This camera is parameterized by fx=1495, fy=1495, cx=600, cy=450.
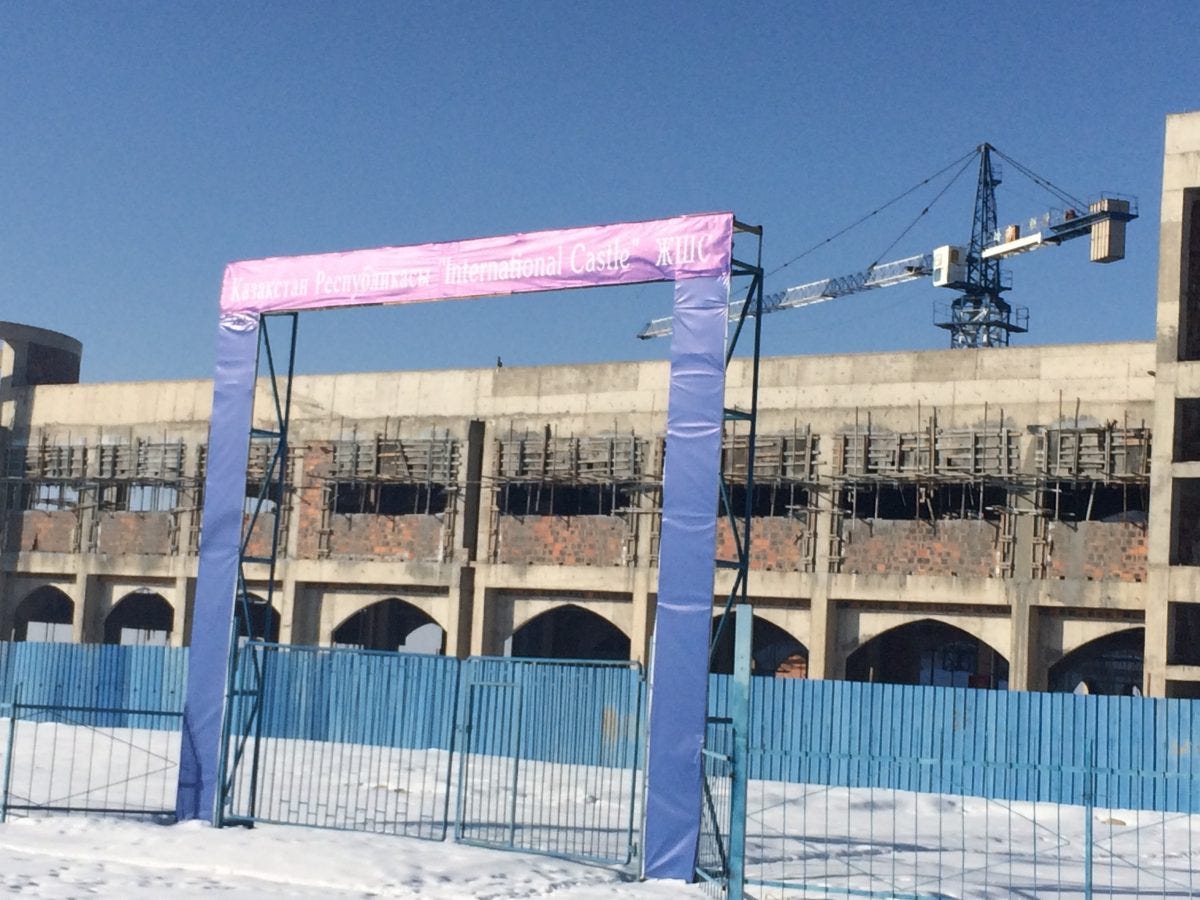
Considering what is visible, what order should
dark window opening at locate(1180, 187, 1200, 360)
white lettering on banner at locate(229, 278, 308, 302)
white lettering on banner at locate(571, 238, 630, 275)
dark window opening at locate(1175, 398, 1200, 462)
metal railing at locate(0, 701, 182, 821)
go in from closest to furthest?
white lettering on banner at locate(571, 238, 630, 275), metal railing at locate(0, 701, 182, 821), white lettering on banner at locate(229, 278, 308, 302), dark window opening at locate(1175, 398, 1200, 462), dark window opening at locate(1180, 187, 1200, 360)

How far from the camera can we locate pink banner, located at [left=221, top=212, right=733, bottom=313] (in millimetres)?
15992

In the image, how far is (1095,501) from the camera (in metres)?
34.0

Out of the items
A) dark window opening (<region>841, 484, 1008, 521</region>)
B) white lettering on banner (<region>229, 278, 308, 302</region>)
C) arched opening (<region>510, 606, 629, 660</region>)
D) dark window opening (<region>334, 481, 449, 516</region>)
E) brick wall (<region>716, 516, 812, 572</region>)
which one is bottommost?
arched opening (<region>510, 606, 629, 660</region>)

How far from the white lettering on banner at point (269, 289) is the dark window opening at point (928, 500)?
18.8 meters

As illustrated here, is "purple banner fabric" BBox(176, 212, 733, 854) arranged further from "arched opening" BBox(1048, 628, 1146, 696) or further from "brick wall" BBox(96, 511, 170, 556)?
"arched opening" BBox(1048, 628, 1146, 696)

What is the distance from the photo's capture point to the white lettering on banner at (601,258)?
647 inches

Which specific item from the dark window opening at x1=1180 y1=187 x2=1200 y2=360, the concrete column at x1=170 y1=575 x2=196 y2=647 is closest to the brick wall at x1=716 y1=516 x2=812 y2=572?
the dark window opening at x1=1180 y1=187 x2=1200 y2=360

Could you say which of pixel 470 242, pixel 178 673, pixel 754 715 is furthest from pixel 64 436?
pixel 470 242

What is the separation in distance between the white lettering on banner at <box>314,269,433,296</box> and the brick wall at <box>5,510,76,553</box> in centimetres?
2885

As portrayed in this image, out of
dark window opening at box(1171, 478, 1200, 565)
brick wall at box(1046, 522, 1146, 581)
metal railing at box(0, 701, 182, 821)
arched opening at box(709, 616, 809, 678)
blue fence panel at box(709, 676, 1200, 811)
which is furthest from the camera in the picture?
arched opening at box(709, 616, 809, 678)

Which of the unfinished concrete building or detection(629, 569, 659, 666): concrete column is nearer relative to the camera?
the unfinished concrete building

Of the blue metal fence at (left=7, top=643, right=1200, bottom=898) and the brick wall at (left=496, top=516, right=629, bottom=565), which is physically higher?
the brick wall at (left=496, top=516, right=629, bottom=565)

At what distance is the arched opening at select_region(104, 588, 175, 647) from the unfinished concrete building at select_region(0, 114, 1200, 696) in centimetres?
452

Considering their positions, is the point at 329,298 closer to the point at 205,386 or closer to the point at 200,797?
the point at 200,797
